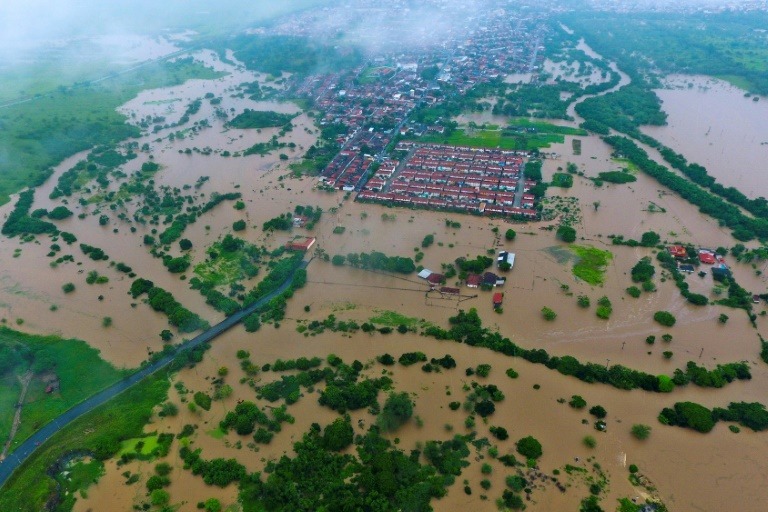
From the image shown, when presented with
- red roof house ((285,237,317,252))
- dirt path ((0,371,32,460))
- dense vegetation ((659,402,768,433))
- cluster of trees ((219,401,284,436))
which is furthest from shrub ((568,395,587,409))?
dirt path ((0,371,32,460))

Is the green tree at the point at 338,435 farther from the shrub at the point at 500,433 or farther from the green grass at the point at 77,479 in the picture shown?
the green grass at the point at 77,479

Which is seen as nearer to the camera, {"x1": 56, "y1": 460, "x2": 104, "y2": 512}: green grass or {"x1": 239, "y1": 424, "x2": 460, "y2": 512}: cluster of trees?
{"x1": 239, "y1": 424, "x2": 460, "y2": 512}: cluster of trees

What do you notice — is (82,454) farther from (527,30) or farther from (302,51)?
(527,30)

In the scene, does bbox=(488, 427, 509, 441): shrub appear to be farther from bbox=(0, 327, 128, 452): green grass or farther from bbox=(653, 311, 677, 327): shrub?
bbox=(0, 327, 128, 452): green grass

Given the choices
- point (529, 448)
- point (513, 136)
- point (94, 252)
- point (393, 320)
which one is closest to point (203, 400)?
point (393, 320)

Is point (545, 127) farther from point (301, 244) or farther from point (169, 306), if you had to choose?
point (169, 306)

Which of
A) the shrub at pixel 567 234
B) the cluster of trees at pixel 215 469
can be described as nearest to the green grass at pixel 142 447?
the cluster of trees at pixel 215 469
